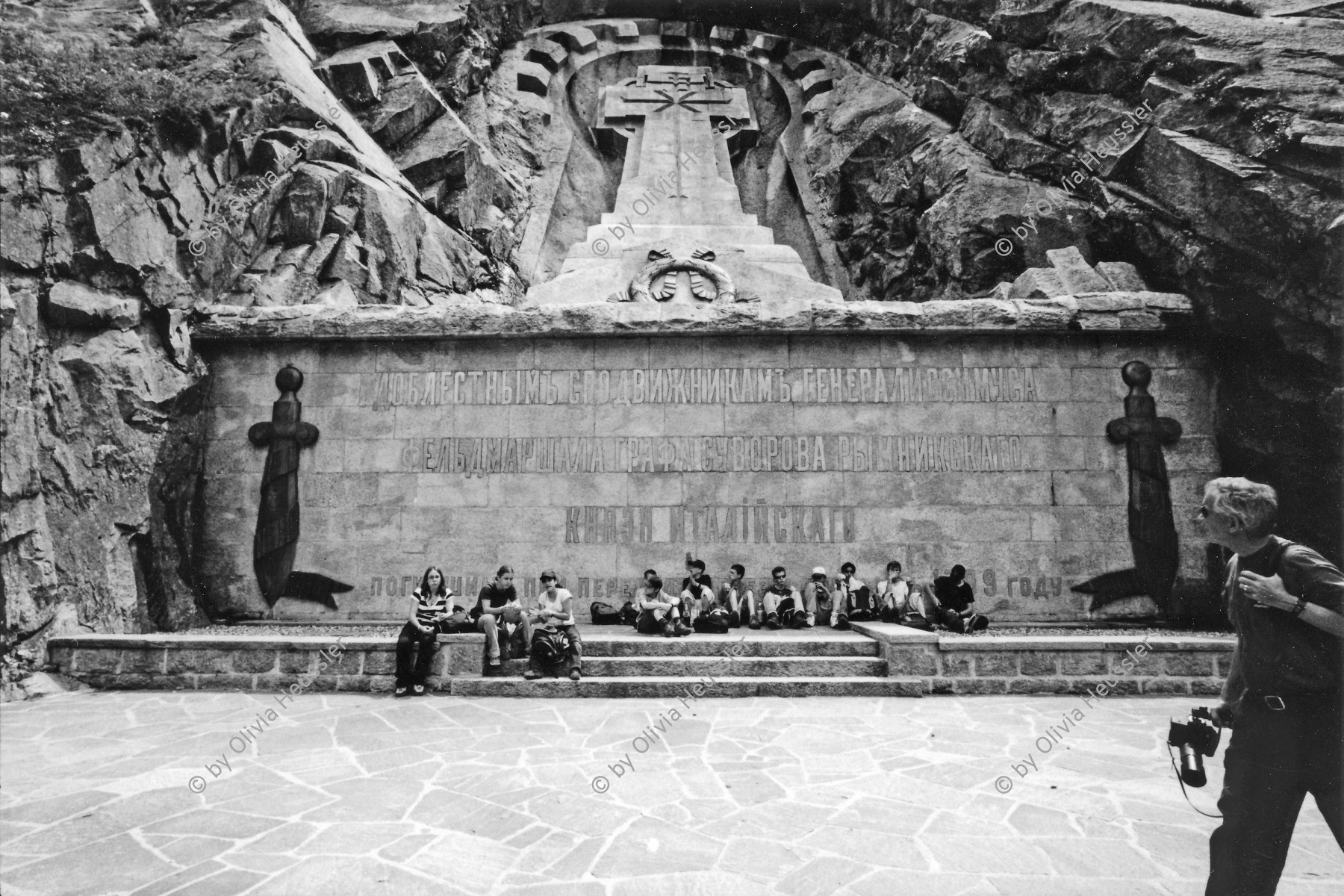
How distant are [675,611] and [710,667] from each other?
43.9 inches

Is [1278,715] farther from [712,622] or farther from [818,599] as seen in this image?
[818,599]

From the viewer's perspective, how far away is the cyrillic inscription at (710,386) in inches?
424

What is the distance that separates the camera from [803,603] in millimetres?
9805

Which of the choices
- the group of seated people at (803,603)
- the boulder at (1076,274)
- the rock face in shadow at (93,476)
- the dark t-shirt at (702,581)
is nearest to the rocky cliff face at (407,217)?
Result: the rock face in shadow at (93,476)

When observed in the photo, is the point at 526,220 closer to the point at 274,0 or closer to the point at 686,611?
the point at 274,0

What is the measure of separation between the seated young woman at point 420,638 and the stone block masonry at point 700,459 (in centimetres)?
257

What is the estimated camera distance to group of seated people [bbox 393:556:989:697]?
24.8 ft

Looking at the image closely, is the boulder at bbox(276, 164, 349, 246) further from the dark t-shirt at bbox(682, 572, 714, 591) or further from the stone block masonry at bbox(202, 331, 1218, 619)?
the dark t-shirt at bbox(682, 572, 714, 591)

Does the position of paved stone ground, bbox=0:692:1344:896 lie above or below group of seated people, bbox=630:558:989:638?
below

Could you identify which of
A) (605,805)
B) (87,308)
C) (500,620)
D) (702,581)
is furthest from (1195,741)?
(87,308)

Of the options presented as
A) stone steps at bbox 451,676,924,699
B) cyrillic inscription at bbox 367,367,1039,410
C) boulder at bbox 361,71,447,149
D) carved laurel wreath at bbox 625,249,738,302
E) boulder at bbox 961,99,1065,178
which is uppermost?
boulder at bbox 361,71,447,149

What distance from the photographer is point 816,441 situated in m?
10.7

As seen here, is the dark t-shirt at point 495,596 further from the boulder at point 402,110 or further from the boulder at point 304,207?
the boulder at point 402,110

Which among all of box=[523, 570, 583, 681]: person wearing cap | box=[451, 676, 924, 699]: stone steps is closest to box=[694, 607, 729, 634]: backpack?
box=[451, 676, 924, 699]: stone steps
